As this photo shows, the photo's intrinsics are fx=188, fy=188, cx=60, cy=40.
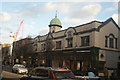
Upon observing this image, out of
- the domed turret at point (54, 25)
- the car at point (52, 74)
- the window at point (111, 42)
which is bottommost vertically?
the car at point (52, 74)

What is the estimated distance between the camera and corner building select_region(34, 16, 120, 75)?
27.9 m

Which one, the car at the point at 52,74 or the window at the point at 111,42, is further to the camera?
the window at the point at 111,42

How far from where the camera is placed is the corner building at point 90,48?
27.9 meters

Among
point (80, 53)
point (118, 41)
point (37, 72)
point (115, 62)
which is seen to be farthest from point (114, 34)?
point (37, 72)

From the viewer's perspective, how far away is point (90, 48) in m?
27.9

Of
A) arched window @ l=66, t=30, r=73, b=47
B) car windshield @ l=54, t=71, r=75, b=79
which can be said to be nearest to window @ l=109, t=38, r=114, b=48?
arched window @ l=66, t=30, r=73, b=47

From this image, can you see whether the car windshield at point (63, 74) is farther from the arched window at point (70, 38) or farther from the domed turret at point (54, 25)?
the domed turret at point (54, 25)

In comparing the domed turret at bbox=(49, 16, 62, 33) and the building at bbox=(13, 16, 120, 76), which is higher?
the domed turret at bbox=(49, 16, 62, 33)

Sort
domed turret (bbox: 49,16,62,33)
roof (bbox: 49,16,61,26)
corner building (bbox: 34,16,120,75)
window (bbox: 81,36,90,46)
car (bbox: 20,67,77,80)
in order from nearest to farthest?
car (bbox: 20,67,77,80)
corner building (bbox: 34,16,120,75)
window (bbox: 81,36,90,46)
domed turret (bbox: 49,16,62,33)
roof (bbox: 49,16,61,26)

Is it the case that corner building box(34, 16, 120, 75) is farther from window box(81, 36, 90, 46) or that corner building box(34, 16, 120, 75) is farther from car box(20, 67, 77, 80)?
car box(20, 67, 77, 80)

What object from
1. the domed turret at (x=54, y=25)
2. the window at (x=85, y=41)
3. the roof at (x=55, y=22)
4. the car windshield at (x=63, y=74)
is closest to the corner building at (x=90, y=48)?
the window at (x=85, y=41)

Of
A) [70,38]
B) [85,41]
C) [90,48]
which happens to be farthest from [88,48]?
[70,38]

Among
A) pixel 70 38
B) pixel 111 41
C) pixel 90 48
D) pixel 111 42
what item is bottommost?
pixel 90 48

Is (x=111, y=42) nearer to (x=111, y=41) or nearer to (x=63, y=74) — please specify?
(x=111, y=41)
